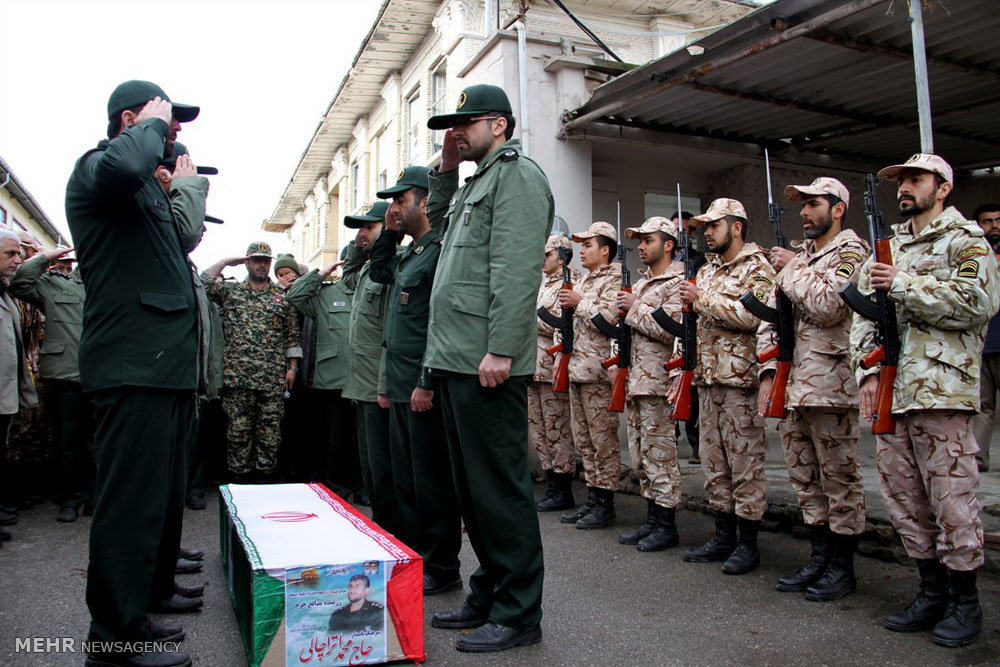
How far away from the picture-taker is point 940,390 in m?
3.28

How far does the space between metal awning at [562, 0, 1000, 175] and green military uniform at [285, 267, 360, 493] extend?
3480 millimetres

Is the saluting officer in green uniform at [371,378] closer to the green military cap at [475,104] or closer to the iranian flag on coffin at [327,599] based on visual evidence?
the iranian flag on coffin at [327,599]

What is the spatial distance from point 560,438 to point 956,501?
342cm

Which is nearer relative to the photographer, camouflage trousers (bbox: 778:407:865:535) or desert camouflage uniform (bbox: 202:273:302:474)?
camouflage trousers (bbox: 778:407:865:535)

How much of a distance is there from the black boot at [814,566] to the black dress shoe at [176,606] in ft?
9.51

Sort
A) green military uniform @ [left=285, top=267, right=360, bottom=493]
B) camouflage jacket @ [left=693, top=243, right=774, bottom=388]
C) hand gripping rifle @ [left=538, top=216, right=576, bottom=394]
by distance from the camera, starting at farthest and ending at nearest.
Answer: green military uniform @ [left=285, top=267, right=360, bottom=493], hand gripping rifle @ [left=538, top=216, right=576, bottom=394], camouflage jacket @ [left=693, top=243, right=774, bottom=388]

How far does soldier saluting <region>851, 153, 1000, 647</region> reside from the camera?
323cm

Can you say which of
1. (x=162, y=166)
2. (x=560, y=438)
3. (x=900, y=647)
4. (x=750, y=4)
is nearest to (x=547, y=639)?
(x=900, y=647)

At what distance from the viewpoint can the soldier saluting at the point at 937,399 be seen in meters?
3.23

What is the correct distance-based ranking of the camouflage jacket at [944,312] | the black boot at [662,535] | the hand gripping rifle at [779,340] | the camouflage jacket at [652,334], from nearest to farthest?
the camouflage jacket at [944,312], the hand gripping rifle at [779,340], the black boot at [662,535], the camouflage jacket at [652,334]

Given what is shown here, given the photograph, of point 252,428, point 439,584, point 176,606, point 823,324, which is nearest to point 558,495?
point 439,584

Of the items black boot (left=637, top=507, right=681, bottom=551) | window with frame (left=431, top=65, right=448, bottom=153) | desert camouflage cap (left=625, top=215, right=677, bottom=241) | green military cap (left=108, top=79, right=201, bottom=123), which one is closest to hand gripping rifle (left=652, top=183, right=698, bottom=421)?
desert camouflage cap (left=625, top=215, right=677, bottom=241)

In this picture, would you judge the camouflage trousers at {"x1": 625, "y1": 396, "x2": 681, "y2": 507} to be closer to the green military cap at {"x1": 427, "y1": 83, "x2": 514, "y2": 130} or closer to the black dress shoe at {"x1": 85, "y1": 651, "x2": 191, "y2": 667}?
the green military cap at {"x1": 427, "y1": 83, "x2": 514, "y2": 130}

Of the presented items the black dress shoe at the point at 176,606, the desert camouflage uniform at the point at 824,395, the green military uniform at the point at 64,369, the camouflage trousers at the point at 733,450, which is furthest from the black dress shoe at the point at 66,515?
the desert camouflage uniform at the point at 824,395
